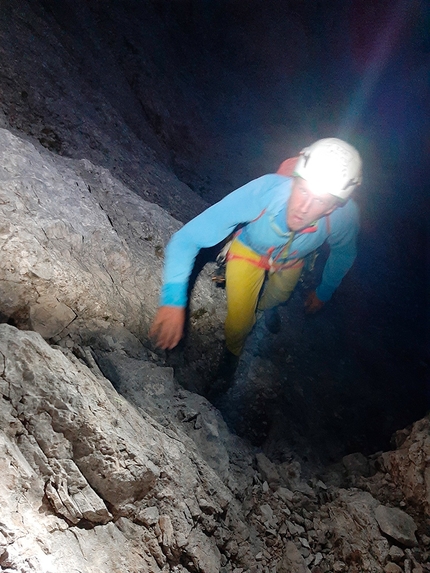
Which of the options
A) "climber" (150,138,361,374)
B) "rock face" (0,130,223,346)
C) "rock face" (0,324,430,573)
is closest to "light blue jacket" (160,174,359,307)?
"climber" (150,138,361,374)

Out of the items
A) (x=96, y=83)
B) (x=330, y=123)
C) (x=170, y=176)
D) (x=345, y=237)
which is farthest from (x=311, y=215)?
(x=330, y=123)

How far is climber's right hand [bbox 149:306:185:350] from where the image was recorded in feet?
9.70

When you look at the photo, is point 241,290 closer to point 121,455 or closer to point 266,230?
point 266,230

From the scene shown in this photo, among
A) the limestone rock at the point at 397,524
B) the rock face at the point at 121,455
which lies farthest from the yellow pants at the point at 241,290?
the limestone rock at the point at 397,524

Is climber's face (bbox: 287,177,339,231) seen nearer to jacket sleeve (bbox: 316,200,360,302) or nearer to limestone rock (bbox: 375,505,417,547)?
jacket sleeve (bbox: 316,200,360,302)

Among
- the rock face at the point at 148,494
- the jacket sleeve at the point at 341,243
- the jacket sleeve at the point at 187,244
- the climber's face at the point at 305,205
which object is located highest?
the jacket sleeve at the point at 341,243

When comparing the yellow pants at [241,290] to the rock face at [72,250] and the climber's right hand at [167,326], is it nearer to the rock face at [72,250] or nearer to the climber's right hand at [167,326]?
the rock face at [72,250]

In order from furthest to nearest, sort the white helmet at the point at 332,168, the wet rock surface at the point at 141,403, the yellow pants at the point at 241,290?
1. the yellow pants at the point at 241,290
2. the white helmet at the point at 332,168
3. the wet rock surface at the point at 141,403

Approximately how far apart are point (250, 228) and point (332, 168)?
2.89 ft

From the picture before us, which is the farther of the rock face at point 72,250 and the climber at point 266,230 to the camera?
the climber at point 266,230

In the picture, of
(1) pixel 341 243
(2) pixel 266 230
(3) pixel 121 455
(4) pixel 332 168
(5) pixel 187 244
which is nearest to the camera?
(3) pixel 121 455

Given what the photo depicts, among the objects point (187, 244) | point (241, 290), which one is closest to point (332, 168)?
point (187, 244)

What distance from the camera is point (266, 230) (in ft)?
10.7

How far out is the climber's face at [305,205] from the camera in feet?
9.52
